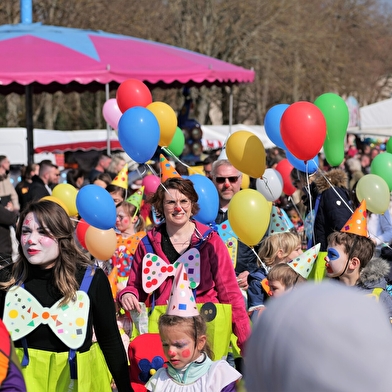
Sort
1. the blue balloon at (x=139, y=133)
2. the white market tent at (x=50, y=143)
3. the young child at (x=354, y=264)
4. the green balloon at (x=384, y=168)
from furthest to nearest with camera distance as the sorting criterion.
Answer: the white market tent at (x=50, y=143) < the green balloon at (x=384, y=168) < the blue balloon at (x=139, y=133) < the young child at (x=354, y=264)

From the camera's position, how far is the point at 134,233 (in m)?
6.68

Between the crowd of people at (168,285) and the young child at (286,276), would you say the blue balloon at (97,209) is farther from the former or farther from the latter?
the young child at (286,276)

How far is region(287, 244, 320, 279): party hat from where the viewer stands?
4586mm

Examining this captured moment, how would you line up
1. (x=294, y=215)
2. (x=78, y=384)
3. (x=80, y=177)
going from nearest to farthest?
(x=78, y=384) < (x=294, y=215) < (x=80, y=177)

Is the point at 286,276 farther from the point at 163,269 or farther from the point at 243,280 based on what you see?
the point at 163,269

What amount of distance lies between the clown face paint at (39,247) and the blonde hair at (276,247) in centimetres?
220

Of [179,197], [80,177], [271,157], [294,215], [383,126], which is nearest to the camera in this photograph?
[179,197]

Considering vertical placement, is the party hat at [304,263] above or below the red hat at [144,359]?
above

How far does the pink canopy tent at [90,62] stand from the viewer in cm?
1041

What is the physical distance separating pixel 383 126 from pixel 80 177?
56.9ft

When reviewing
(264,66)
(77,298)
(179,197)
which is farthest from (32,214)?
(264,66)

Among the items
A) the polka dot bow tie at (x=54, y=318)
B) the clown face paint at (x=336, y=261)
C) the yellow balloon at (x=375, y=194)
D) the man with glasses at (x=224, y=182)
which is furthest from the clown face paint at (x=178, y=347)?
the yellow balloon at (x=375, y=194)

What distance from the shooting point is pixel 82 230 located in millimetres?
6406

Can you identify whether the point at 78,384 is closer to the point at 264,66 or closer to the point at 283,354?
the point at 283,354
